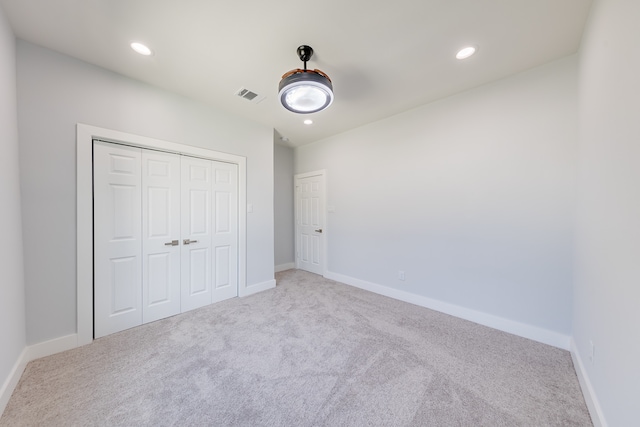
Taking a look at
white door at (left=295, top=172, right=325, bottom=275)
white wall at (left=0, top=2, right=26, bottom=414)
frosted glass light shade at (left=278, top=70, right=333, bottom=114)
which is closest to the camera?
white wall at (left=0, top=2, right=26, bottom=414)

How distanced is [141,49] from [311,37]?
5.00 ft

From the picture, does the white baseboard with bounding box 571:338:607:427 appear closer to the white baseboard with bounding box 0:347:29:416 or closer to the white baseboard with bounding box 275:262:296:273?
the white baseboard with bounding box 0:347:29:416

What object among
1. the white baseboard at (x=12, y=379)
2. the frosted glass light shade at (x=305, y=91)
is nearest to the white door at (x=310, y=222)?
the frosted glass light shade at (x=305, y=91)

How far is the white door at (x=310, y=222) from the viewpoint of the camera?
4.40 metres

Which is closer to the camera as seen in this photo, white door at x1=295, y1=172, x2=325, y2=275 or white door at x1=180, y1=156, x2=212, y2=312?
white door at x1=180, y1=156, x2=212, y2=312

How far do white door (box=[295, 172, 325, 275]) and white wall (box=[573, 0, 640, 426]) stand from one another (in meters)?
3.32

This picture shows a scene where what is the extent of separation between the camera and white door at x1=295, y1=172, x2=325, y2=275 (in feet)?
14.4

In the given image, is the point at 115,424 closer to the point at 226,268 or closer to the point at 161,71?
the point at 226,268

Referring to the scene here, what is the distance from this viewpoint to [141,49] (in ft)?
6.49

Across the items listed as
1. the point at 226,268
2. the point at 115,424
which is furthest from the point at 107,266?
the point at 115,424

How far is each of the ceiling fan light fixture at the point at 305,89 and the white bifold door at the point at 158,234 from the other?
5.43ft

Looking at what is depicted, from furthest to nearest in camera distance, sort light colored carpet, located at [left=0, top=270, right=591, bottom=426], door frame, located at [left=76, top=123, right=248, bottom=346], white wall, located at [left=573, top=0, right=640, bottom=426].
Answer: door frame, located at [left=76, top=123, right=248, bottom=346]
light colored carpet, located at [left=0, top=270, right=591, bottom=426]
white wall, located at [left=573, top=0, right=640, bottom=426]

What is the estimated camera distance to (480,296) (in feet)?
8.39

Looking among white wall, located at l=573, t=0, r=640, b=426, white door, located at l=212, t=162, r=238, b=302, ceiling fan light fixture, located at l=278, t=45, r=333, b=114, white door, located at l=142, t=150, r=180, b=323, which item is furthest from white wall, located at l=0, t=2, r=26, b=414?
white wall, located at l=573, t=0, r=640, b=426
